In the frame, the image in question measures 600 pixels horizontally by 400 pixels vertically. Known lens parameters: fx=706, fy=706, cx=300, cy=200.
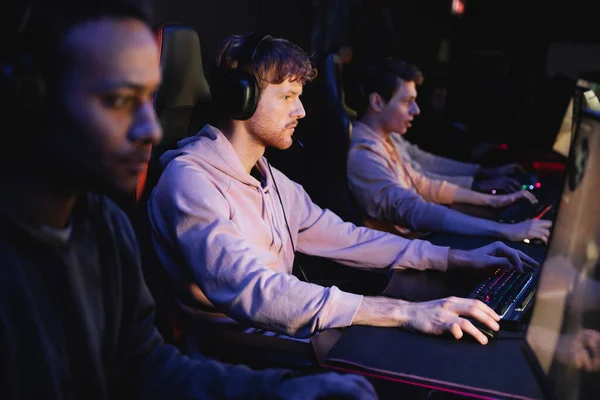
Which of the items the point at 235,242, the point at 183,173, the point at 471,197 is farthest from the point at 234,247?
the point at 471,197

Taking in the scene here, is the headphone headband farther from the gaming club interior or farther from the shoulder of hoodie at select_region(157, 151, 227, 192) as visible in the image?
the shoulder of hoodie at select_region(157, 151, 227, 192)

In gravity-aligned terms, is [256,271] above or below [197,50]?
below

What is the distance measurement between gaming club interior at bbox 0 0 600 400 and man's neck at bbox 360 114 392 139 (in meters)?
0.07

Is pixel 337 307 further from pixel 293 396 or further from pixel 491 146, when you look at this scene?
pixel 491 146

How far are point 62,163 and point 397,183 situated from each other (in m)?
1.94

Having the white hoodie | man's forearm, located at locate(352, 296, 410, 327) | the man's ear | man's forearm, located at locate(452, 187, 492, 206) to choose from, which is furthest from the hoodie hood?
man's forearm, located at locate(452, 187, 492, 206)

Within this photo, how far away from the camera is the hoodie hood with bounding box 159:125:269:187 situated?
1.48 meters

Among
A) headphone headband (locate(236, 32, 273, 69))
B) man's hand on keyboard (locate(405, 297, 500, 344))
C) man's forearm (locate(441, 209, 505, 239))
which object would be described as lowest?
man's forearm (locate(441, 209, 505, 239))

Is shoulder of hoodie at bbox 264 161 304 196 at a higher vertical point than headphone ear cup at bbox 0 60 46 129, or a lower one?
lower

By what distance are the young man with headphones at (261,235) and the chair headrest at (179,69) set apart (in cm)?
7

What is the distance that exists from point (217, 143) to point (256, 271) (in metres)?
0.37

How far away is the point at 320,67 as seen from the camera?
7.43 feet

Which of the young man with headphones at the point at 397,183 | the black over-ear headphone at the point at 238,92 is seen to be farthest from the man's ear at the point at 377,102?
the black over-ear headphone at the point at 238,92

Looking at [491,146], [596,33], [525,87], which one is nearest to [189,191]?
[491,146]
